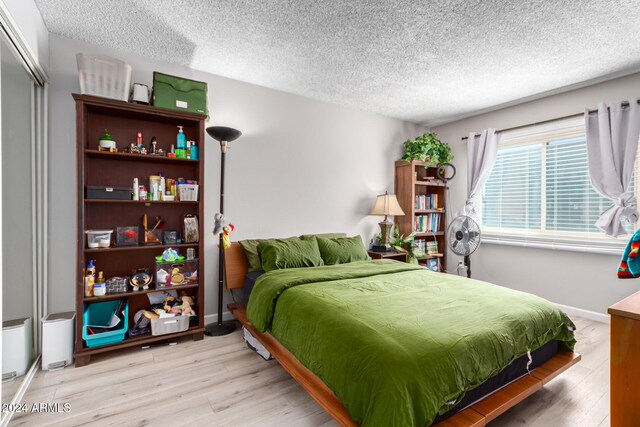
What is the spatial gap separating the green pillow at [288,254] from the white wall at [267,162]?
1.32 ft

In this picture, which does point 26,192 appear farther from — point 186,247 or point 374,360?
point 374,360

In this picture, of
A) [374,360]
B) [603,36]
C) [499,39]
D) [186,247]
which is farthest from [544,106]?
[186,247]

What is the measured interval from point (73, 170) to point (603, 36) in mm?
4325

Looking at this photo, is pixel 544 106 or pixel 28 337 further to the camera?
pixel 544 106

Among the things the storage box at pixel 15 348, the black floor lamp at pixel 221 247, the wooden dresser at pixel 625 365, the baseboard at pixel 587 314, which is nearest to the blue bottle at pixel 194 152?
the black floor lamp at pixel 221 247

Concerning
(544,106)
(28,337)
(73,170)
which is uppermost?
(544,106)

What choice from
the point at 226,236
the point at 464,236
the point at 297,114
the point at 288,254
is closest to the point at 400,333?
the point at 288,254

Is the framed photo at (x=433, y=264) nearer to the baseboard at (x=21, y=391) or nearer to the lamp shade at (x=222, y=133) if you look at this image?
the lamp shade at (x=222, y=133)

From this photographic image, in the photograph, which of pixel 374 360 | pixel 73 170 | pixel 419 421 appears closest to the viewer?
pixel 419 421

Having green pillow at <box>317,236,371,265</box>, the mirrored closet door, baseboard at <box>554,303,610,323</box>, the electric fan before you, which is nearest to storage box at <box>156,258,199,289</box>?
the mirrored closet door

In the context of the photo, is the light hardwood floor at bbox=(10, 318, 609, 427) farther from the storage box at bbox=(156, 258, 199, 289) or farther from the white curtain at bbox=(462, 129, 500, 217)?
the white curtain at bbox=(462, 129, 500, 217)

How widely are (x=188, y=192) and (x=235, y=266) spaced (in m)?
0.89

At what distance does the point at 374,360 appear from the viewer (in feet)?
4.45

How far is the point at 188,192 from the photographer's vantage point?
2611 millimetres
